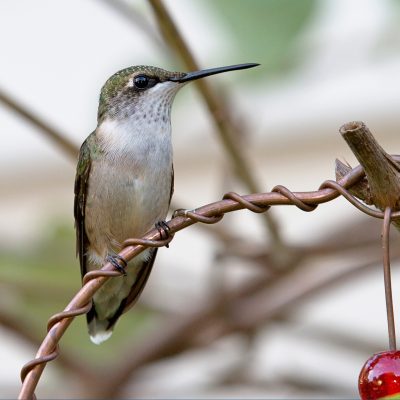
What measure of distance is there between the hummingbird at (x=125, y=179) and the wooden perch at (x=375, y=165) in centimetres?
60

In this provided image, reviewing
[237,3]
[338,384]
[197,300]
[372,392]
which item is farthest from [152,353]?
[372,392]

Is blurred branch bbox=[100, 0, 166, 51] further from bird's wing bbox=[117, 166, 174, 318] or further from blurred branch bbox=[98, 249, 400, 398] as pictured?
blurred branch bbox=[98, 249, 400, 398]

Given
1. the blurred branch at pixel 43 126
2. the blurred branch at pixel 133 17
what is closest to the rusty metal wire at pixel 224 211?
the blurred branch at pixel 43 126

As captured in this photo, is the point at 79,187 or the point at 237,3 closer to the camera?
the point at 79,187

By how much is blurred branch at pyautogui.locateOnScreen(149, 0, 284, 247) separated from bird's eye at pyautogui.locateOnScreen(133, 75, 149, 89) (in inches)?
10.4

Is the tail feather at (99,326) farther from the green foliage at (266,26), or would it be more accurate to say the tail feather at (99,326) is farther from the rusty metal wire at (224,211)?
the rusty metal wire at (224,211)

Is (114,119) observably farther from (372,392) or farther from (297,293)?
(372,392)

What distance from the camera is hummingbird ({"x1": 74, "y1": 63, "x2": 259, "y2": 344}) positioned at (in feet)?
5.77

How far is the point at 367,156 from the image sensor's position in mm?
1043

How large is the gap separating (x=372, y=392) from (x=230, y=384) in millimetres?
1376

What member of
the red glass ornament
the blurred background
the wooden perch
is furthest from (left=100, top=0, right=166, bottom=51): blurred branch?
the red glass ornament

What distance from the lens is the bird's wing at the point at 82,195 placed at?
1.82m

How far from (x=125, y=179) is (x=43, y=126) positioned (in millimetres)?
187

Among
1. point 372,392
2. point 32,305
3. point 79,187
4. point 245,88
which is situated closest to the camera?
point 372,392
